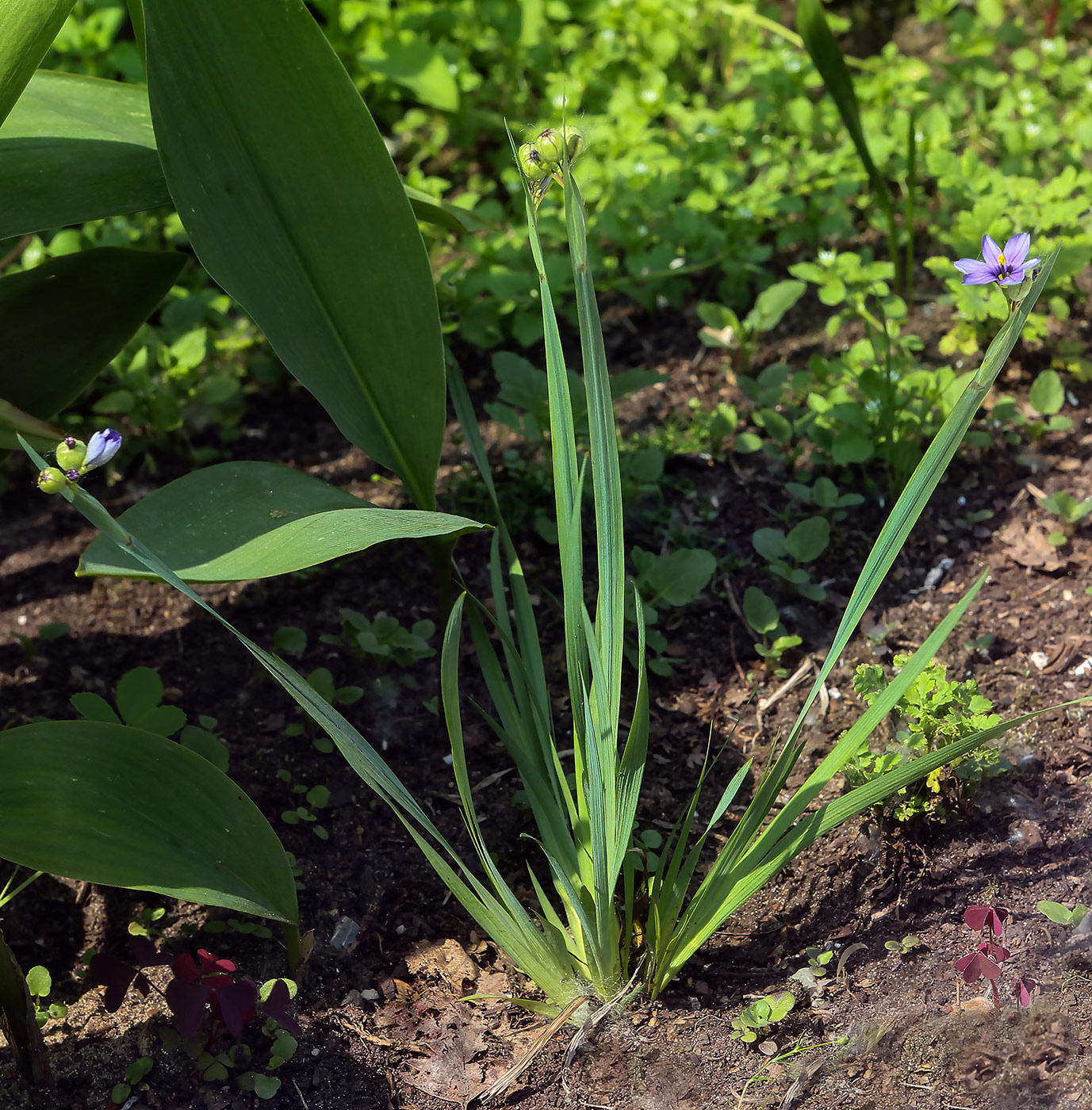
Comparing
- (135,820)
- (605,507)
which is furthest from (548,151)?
(135,820)

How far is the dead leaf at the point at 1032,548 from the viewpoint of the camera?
151cm

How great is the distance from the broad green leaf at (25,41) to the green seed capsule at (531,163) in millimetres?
554

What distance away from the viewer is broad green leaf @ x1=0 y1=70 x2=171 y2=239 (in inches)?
46.8

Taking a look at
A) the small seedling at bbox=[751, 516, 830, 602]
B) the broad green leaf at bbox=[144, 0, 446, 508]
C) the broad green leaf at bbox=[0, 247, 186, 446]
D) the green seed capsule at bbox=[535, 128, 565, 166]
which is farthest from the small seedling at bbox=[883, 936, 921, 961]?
the broad green leaf at bbox=[0, 247, 186, 446]

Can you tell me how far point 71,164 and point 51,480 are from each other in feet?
2.44

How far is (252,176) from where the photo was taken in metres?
1.13

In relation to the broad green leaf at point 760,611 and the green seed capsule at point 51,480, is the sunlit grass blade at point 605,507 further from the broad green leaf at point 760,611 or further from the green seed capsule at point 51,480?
the broad green leaf at point 760,611

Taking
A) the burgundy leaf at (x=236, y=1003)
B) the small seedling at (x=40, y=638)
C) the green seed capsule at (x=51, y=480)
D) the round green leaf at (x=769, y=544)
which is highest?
the green seed capsule at (x=51, y=480)

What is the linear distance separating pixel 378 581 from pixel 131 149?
70cm

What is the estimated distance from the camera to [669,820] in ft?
4.20

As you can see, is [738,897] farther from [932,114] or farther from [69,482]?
[932,114]

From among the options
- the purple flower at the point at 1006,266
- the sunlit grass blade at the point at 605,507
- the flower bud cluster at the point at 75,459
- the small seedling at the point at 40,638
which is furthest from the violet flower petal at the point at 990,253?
the small seedling at the point at 40,638

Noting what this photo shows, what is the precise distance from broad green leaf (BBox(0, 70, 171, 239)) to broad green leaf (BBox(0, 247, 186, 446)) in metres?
0.06

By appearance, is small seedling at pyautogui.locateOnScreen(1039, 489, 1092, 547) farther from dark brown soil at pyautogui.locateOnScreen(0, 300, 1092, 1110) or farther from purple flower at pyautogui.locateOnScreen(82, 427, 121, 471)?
purple flower at pyautogui.locateOnScreen(82, 427, 121, 471)
